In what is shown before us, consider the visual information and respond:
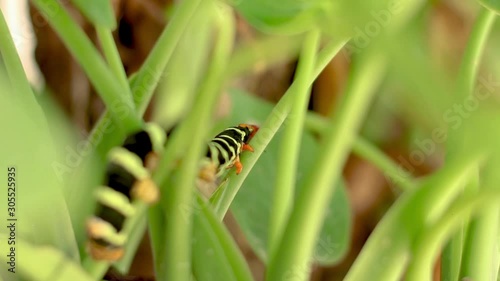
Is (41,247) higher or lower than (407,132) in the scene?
lower

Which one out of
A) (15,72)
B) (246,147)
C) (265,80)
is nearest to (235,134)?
(246,147)

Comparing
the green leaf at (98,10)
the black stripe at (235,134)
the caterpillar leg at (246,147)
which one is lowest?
the caterpillar leg at (246,147)

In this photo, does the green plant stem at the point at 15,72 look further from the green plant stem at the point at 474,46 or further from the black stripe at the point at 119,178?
the green plant stem at the point at 474,46

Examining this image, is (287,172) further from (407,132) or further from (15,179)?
(407,132)

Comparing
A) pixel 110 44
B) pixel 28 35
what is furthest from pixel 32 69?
pixel 110 44

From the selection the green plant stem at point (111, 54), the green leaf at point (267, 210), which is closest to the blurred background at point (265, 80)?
the green leaf at point (267, 210)

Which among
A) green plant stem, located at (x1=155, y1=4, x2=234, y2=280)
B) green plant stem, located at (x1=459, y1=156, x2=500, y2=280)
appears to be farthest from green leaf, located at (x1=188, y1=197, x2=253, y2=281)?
green plant stem, located at (x1=459, y1=156, x2=500, y2=280)

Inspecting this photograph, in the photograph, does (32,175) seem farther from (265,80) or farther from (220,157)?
(265,80)

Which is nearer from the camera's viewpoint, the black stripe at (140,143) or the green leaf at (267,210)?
the black stripe at (140,143)

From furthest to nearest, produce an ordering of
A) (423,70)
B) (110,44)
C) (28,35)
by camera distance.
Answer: (28,35) → (110,44) → (423,70)
